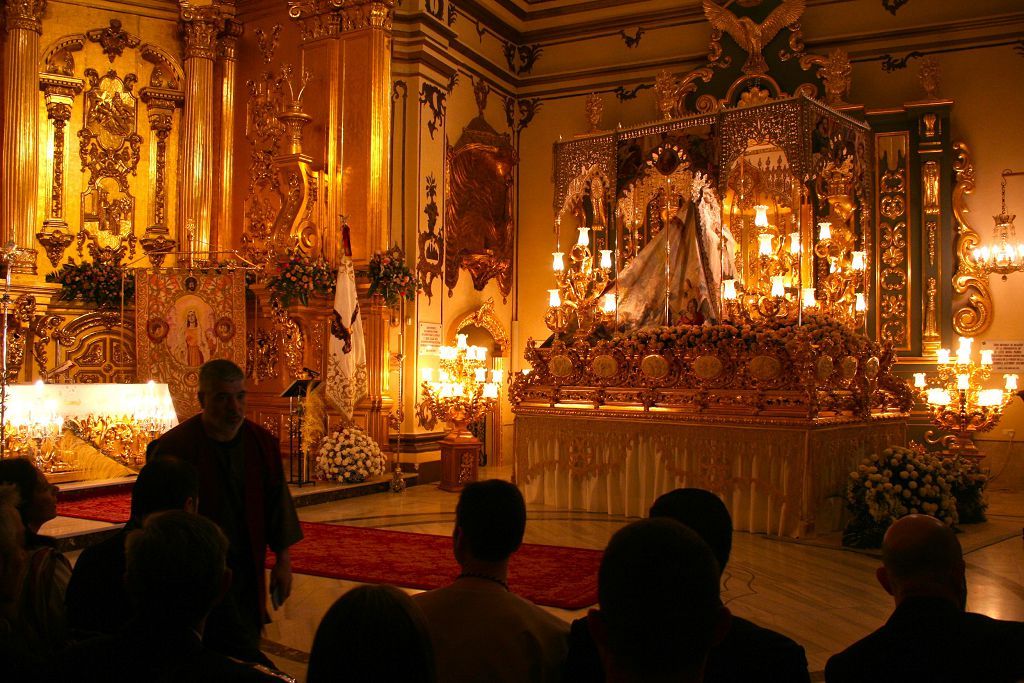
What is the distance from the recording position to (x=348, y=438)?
35.3 ft

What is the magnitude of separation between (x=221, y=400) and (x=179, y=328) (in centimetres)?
810

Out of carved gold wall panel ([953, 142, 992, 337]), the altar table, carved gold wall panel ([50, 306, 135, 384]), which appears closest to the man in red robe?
the altar table

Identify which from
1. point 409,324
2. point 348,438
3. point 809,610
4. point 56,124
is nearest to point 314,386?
point 348,438

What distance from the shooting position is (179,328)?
11047mm

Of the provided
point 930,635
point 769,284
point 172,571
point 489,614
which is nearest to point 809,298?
point 769,284

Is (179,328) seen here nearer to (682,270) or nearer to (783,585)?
(682,270)

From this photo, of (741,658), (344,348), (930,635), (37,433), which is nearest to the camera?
(741,658)

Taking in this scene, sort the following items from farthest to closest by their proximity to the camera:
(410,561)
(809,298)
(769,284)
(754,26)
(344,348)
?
(754,26), (344,348), (769,284), (809,298), (410,561)

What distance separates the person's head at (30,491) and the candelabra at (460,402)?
8.14m

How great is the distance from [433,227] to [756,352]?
514 centimetres

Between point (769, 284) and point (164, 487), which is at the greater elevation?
point (769, 284)

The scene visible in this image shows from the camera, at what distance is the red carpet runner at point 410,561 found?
20.3 ft

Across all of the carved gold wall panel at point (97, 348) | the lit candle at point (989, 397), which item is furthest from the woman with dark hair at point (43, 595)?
the lit candle at point (989, 397)

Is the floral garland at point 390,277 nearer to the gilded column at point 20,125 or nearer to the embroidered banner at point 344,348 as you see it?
the embroidered banner at point 344,348
